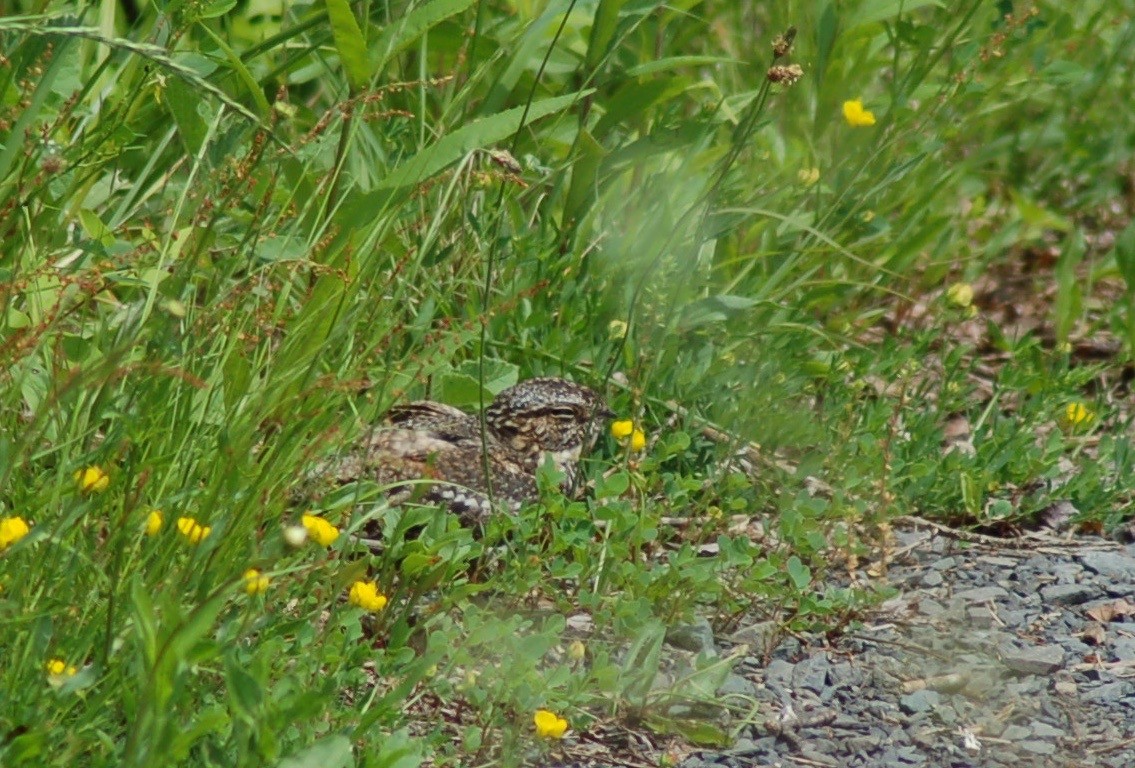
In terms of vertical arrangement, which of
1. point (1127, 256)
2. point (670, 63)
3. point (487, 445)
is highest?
point (670, 63)

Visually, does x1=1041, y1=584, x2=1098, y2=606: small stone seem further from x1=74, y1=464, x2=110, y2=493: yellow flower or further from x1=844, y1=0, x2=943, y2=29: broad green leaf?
x1=74, y1=464, x2=110, y2=493: yellow flower

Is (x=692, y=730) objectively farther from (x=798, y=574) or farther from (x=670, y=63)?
(x=670, y=63)

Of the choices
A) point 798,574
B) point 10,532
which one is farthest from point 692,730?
point 10,532

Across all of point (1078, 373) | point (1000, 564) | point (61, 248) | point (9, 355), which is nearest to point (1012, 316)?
point (1078, 373)

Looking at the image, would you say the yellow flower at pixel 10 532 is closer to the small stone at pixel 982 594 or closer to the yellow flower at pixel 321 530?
the yellow flower at pixel 321 530

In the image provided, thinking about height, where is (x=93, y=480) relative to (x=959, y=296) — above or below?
above

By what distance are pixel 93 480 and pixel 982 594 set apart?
8.37 feet

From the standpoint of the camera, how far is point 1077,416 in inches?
214

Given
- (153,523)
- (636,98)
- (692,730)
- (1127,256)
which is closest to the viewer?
(153,523)

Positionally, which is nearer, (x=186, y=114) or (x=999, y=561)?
(x=186, y=114)

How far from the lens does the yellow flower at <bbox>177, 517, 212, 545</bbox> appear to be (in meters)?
3.28

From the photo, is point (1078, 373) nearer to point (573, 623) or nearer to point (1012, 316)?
point (1012, 316)

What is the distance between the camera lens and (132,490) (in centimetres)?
359

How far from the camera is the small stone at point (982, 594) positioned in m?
4.67
